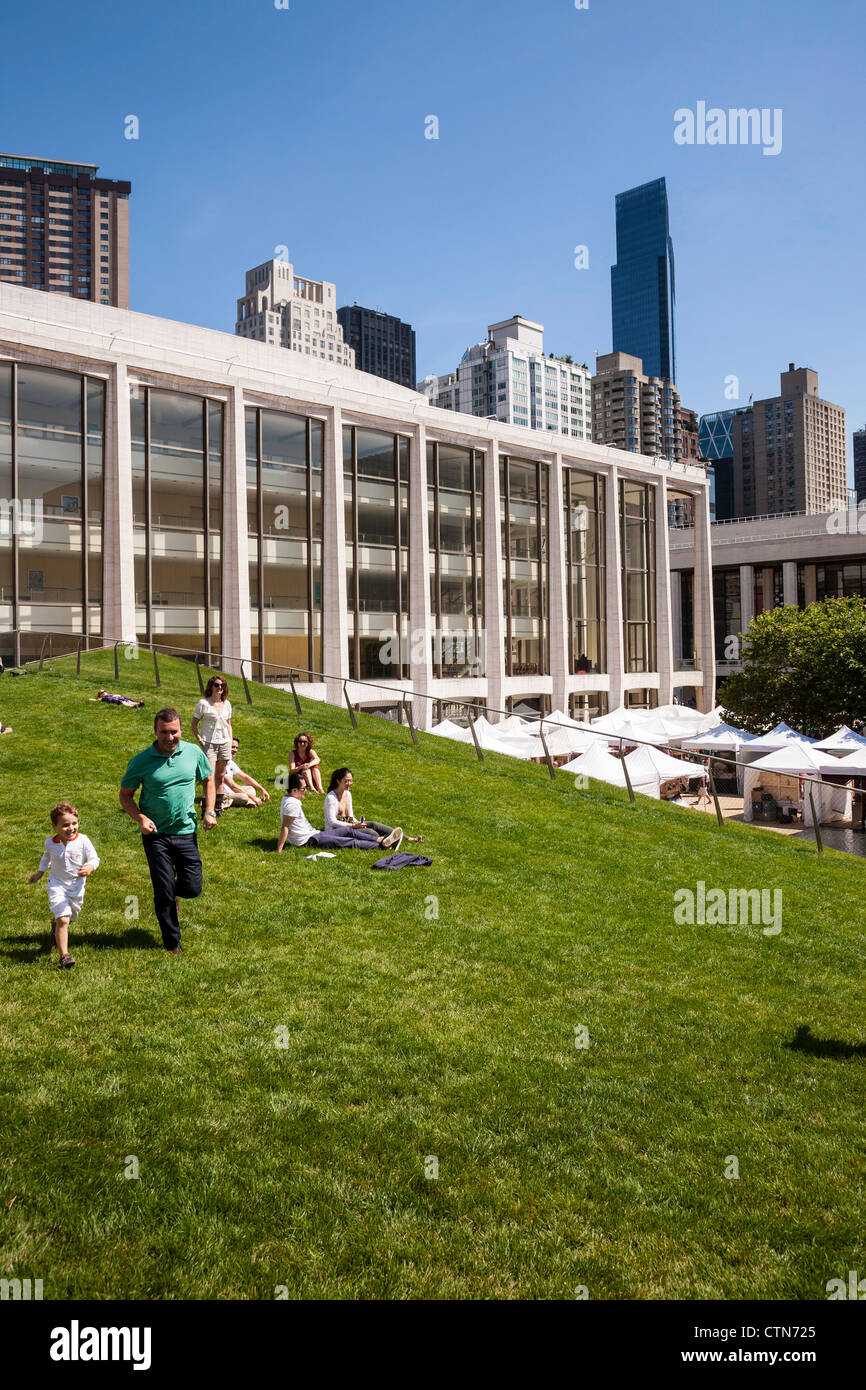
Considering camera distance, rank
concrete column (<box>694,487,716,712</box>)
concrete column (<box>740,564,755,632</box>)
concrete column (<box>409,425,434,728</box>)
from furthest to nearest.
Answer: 1. concrete column (<box>740,564,755,632</box>)
2. concrete column (<box>694,487,716,712</box>)
3. concrete column (<box>409,425,434,728</box>)

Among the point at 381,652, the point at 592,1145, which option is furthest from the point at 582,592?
the point at 592,1145

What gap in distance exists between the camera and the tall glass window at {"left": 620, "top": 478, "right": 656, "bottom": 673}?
59.6 meters

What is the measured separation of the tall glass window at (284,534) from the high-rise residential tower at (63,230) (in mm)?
157427

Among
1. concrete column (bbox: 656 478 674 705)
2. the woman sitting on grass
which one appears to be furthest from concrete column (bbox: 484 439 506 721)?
the woman sitting on grass

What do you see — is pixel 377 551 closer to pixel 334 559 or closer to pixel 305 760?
pixel 334 559

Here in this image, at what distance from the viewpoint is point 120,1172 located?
5.05 m

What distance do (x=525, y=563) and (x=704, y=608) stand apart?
19.5 m

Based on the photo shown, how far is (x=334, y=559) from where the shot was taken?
141ft

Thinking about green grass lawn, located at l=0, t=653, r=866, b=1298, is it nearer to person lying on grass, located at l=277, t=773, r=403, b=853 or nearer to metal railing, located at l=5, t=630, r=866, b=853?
person lying on grass, located at l=277, t=773, r=403, b=853

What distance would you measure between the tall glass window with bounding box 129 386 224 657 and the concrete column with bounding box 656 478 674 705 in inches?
1262

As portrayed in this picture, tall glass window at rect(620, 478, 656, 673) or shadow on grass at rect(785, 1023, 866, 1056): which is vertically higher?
tall glass window at rect(620, 478, 656, 673)

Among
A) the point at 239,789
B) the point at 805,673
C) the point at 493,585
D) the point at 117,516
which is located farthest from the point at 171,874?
the point at 493,585

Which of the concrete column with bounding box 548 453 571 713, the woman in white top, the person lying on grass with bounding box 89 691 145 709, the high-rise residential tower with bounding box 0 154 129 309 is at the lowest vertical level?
the woman in white top

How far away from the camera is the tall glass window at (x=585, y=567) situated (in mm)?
55906
